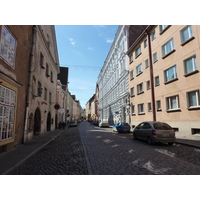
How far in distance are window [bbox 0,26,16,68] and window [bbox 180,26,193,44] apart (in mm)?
12786

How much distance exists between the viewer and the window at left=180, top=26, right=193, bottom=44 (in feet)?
42.5

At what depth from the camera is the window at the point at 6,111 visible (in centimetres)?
→ 771

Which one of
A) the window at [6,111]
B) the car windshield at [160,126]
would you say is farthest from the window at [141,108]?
the window at [6,111]

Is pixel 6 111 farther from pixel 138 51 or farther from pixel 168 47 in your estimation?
pixel 138 51

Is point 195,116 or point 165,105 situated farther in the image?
point 165,105

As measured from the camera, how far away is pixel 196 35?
1220 centimetres

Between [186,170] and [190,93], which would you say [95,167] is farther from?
[190,93]

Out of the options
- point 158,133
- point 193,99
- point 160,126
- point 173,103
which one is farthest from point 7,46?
point 173,103

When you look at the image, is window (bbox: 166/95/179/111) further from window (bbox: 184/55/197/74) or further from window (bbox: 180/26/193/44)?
window (bbox: 180/26/193/44)

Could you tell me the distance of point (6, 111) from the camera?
8.23 m

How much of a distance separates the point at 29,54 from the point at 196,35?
1276 centimetres

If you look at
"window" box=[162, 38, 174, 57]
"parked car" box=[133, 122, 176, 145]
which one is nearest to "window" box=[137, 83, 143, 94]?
"window" box=[162, 38, 174, 57]

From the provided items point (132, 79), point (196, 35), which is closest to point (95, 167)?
point (196, 35)

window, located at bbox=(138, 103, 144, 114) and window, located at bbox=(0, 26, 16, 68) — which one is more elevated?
window, located at bbox=(0, 26, 16, 68)
